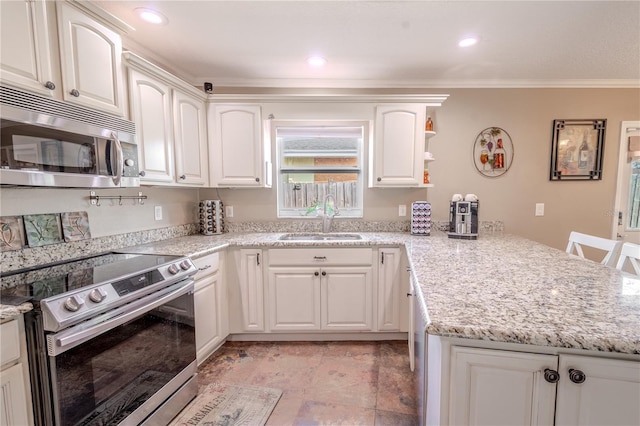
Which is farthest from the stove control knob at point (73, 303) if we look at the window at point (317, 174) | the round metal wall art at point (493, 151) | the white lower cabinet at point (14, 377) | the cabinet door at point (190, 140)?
the round metal wall art at point (493, 151)

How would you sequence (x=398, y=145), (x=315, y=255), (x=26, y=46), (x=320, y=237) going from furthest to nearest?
1. (x=320, y=237)
2. (x=398, y=145)
3. (x=315, y=255)
4. (x=26, y=46)

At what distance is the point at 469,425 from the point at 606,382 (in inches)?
15.2

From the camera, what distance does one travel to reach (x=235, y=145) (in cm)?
260

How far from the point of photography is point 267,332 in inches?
95.8

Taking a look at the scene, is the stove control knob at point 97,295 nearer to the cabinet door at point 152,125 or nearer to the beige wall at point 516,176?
the cabinet door at point 152,125

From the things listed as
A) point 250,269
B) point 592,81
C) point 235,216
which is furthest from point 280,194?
point 592,81

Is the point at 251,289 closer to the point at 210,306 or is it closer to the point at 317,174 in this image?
the point at 210,306

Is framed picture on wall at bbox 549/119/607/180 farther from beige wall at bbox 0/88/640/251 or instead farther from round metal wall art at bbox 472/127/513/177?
round metal wall art at bbox 472/127/513/177

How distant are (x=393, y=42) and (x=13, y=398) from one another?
2687mm

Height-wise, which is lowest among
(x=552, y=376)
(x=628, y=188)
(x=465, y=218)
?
(x=552, y=376)

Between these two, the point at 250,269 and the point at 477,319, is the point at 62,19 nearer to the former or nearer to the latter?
the point at 250,269

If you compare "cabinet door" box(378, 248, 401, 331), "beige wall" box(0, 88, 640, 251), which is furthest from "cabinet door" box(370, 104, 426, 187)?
"cabinet door" box(378, 248, 401, 331)

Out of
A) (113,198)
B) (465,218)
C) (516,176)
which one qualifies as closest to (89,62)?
(113,198)

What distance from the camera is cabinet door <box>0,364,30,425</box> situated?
3.23ft
